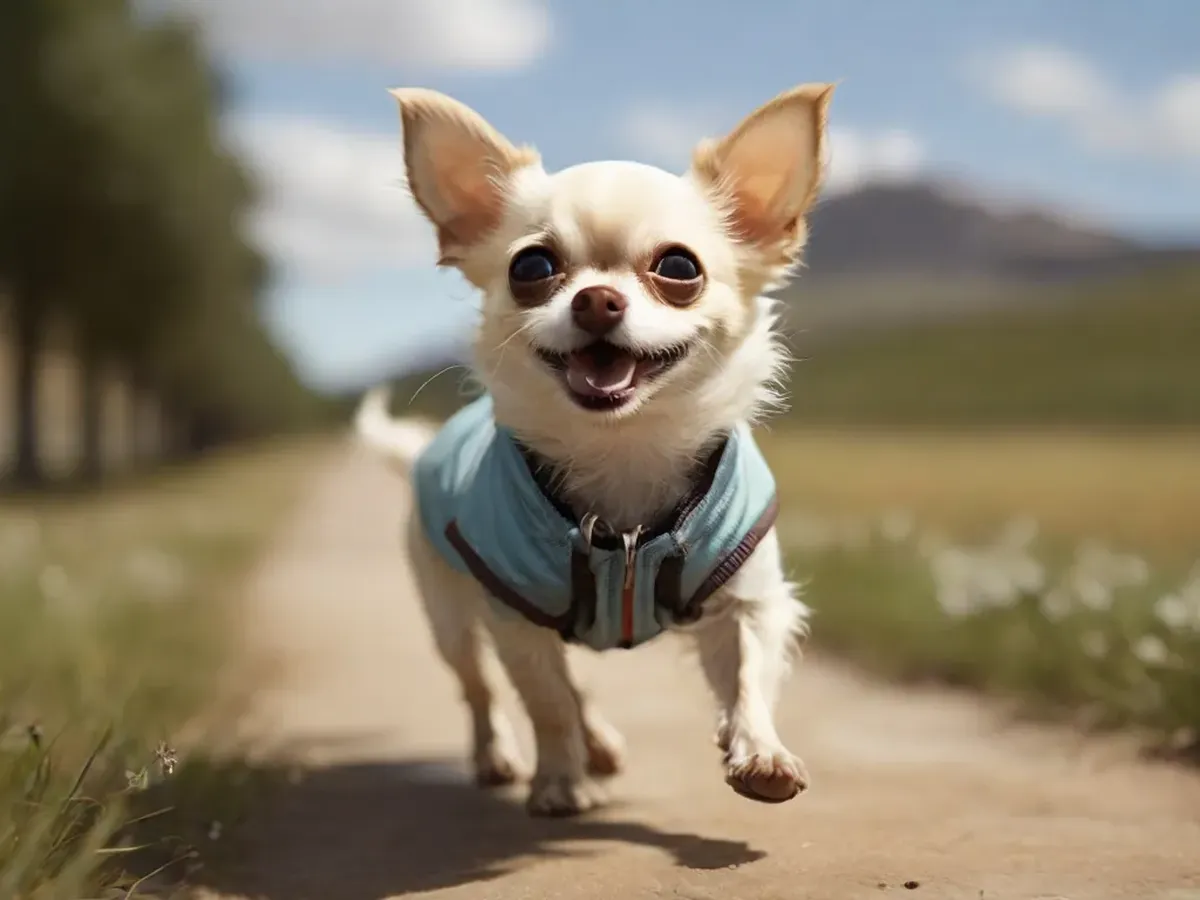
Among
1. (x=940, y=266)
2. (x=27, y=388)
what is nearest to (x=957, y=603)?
(x=27, y=388)

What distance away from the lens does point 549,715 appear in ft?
13.3

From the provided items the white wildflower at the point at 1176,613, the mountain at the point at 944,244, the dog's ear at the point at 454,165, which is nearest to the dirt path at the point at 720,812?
the white wildflower at the point at 1176,613

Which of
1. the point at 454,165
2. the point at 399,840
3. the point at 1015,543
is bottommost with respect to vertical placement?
the point at 399,840

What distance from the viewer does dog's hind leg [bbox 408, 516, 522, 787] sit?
468cm

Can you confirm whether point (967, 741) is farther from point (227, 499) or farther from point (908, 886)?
point (227, 499)

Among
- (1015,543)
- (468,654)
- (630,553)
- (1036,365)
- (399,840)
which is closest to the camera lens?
(630,553)

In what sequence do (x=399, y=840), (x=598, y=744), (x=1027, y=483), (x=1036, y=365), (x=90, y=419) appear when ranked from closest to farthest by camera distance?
(x=399, y=840) → (x=598, y=744) → (x=1027, y=483) → (x=90, y=419) → (x=1036, y=365)

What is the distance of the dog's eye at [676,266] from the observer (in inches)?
134

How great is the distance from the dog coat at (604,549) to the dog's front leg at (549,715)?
Answer: 0.34ft

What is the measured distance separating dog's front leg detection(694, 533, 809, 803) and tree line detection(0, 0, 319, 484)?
64.6 feet

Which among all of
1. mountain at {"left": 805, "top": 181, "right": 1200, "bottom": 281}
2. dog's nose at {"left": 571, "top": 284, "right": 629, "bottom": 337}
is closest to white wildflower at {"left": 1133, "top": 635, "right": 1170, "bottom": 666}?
dog's nose at {"left": 571, "top": 284, "right": 629, "bottom": 337}

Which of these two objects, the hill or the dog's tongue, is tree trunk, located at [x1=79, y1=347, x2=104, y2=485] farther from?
the dog's tongue

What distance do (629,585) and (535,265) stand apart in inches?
37.0

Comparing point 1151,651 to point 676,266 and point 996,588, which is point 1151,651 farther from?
point 676,266
